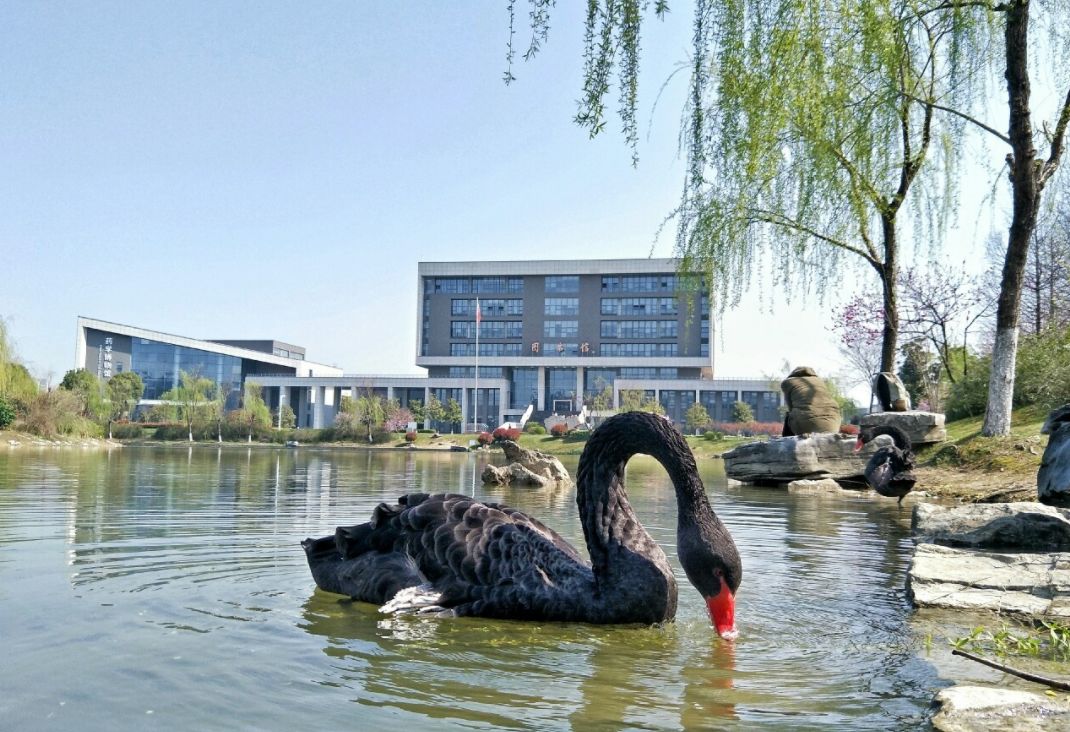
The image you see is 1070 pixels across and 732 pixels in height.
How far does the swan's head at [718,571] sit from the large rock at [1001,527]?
137 inches

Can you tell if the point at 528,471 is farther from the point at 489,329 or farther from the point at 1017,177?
the point at 489,329

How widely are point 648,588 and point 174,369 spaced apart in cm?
10098

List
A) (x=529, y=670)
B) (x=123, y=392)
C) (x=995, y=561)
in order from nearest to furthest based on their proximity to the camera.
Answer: (x=529, y=670)
(x=995, y=561)
(x=123, y=392)

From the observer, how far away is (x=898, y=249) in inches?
714

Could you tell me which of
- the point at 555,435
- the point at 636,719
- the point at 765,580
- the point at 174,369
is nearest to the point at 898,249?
the point at 765,580

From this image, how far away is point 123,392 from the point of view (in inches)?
3014

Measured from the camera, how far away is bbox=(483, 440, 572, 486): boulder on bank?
16969mm

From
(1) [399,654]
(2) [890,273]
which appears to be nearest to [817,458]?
(2) [890,273]

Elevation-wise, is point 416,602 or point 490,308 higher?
point 490,308

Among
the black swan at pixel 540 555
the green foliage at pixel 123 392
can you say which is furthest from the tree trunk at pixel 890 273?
the green foliage at pixel 123 392

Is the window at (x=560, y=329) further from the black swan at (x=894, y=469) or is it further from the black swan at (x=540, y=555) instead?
the black swan at (x=540, y=555)

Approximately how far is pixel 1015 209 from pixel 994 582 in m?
10.1

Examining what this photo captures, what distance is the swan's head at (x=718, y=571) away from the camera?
3.69 meters

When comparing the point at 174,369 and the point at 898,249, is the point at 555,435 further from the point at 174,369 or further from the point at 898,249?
the point at 174,369
